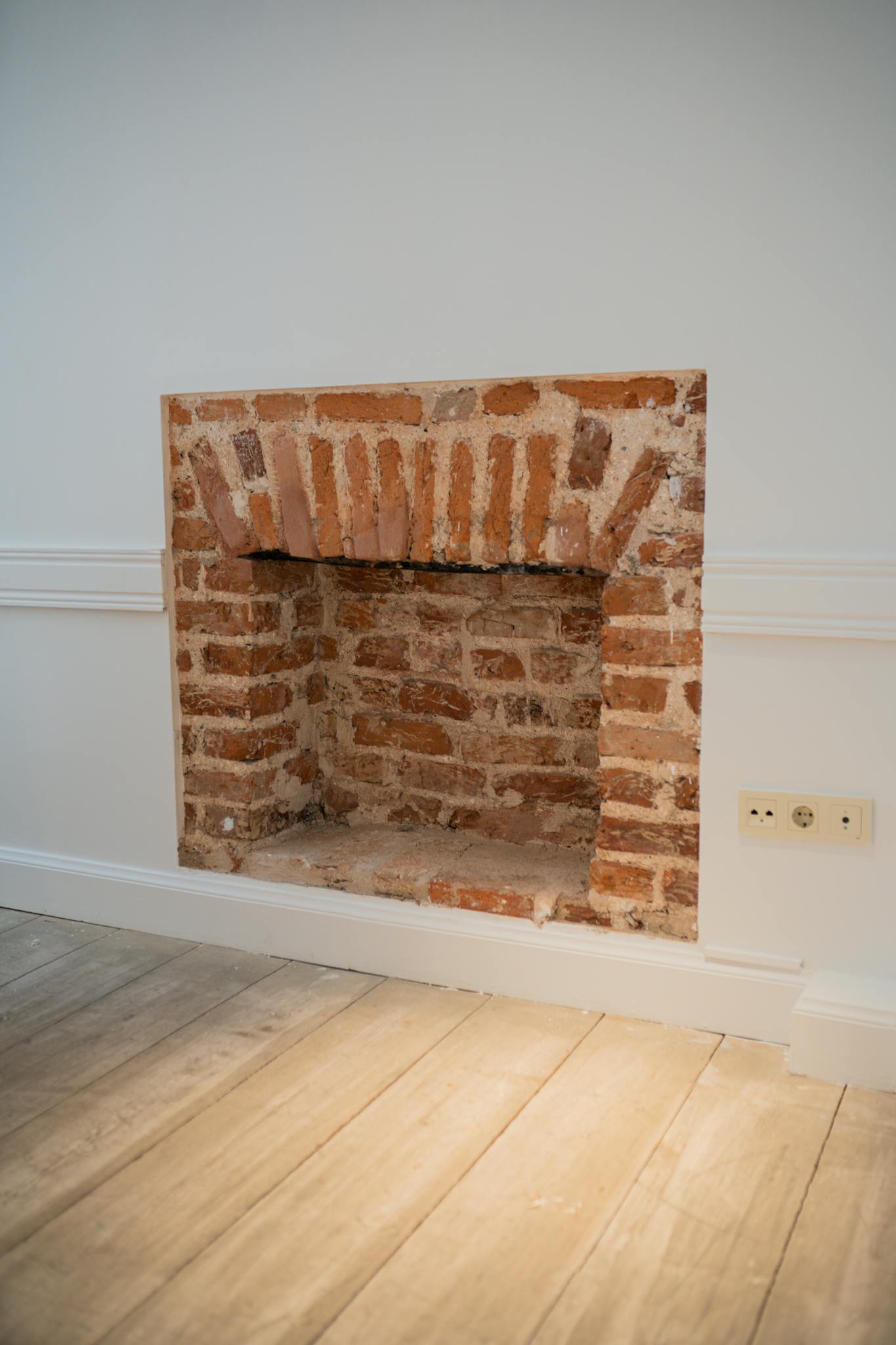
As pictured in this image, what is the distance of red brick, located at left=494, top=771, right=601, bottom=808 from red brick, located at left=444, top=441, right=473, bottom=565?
63cm

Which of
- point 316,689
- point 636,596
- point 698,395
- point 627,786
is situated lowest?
point 627,786

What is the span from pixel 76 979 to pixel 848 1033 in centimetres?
163

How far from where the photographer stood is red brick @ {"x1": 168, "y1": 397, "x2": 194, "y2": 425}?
2.72 meters

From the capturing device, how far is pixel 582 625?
2748mm

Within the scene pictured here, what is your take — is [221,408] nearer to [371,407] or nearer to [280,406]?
[280,406]

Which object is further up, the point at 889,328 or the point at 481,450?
the point at 889,328

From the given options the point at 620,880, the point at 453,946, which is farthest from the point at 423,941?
the point at 620,880

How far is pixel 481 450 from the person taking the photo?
7.88ft

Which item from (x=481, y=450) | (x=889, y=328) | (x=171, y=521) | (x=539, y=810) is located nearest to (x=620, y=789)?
(x=539, y=810)

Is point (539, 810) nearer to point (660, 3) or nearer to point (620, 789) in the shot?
point (620, 789)

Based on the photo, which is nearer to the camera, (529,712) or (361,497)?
(361,497)

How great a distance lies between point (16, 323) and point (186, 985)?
162cm

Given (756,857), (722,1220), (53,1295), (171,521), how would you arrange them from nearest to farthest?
(53,1295) < (722,1220) < (756,857) < (171,521)

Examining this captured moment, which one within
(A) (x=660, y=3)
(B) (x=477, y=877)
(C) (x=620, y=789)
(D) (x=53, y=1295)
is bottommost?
(D) (x=53, y=1295)
